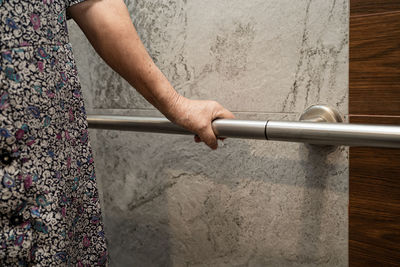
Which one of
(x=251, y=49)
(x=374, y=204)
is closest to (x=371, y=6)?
(x=251, y=49)

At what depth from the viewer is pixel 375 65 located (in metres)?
0.60

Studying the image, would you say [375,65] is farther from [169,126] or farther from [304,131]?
[169,126]

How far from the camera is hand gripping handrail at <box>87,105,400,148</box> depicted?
447 millimetres

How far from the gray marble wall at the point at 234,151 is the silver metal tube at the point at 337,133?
0.19 metres

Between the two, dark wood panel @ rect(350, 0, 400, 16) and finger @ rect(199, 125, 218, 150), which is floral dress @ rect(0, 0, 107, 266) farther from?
dark wood panel @ rect(350, 0, 400, 16)

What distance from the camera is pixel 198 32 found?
78cm

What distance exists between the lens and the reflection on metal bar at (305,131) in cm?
44

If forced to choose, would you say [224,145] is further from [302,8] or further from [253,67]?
[302,8]

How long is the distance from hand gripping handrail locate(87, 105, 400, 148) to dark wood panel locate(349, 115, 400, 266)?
0.29 feet

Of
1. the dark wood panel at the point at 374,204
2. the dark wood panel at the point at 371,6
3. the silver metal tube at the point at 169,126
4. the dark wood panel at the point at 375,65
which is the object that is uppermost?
the dark wood panel at the point at 371,6

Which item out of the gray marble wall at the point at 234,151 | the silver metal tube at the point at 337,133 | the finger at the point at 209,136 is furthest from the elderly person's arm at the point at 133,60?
the gray marble wall at the point at 234,151

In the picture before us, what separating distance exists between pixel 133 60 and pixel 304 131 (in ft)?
0.89

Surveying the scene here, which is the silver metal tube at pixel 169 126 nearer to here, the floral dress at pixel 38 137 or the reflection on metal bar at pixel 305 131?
the reflection on metal bar at pixel 305 131

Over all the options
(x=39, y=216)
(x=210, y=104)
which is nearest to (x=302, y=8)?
(x=210, y=104)
